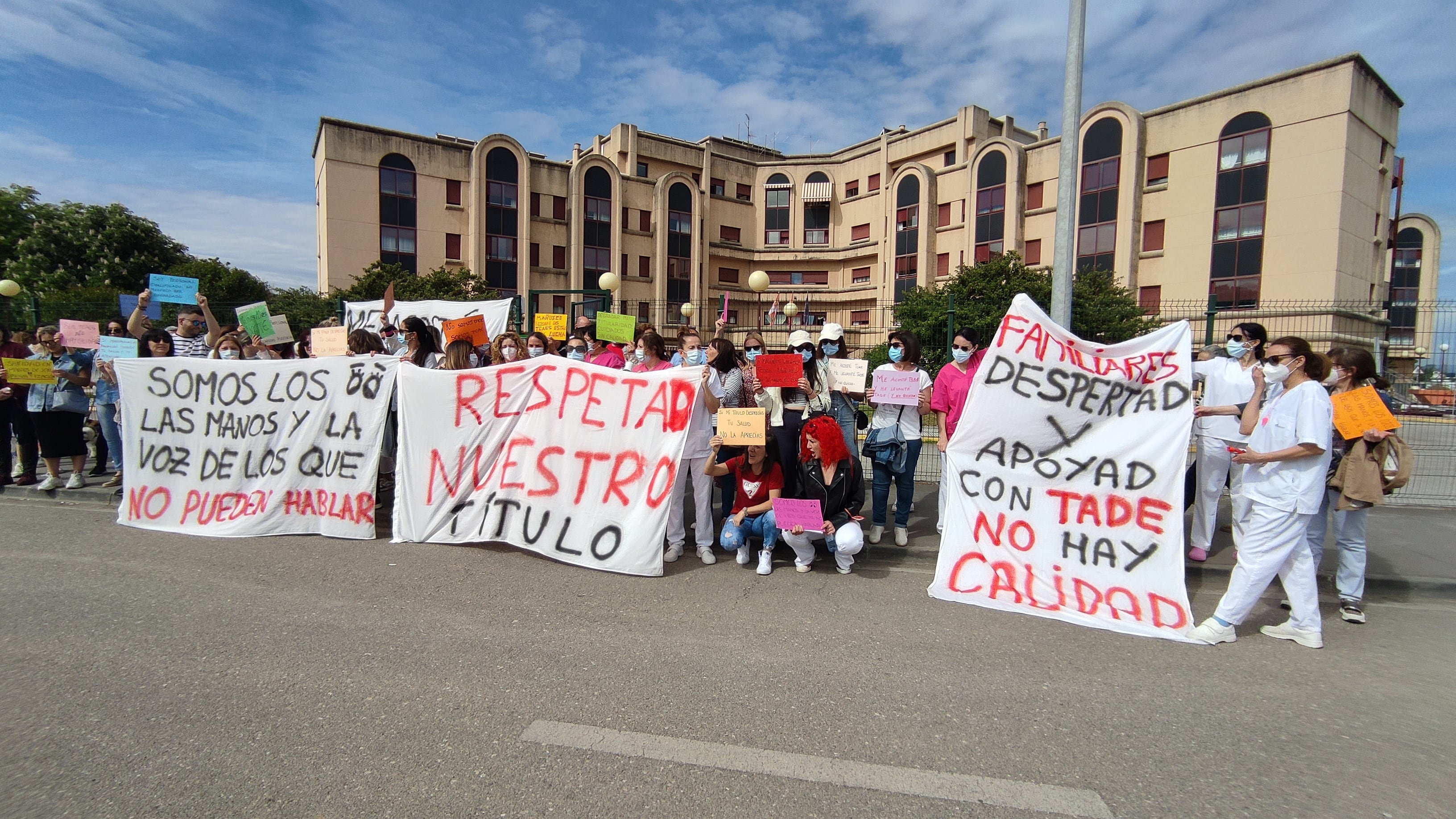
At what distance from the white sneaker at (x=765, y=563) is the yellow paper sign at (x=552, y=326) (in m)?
4.88

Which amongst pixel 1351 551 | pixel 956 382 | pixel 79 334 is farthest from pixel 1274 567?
pixel 79 334

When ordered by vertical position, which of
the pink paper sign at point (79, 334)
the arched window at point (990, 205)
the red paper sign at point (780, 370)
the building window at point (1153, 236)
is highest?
the arched window at point (990, 205)

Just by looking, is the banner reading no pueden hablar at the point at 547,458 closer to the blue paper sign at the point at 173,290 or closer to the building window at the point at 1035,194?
the blue paper sign at the point at 173,290

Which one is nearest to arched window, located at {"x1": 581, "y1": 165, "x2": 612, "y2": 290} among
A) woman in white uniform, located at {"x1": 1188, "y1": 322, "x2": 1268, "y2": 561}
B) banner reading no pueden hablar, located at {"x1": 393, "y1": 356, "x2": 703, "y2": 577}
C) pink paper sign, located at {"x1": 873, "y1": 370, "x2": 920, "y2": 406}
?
banner reading no pueden hablar, located at {"x1": 393, "y1": 356, "x2": 703, "y2": 577}

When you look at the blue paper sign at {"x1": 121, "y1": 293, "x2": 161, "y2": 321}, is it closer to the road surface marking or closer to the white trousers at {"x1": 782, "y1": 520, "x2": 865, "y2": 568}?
the white trousers at {"x1": 782, "y1": 520, "x2": 865, "y2": 568}

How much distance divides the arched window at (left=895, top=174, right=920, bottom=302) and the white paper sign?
118ft

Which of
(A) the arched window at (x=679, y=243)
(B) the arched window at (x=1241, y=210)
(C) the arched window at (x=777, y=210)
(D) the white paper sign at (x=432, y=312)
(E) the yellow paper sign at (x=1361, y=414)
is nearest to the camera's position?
(E) the yellow paper sign at (x=1361, y=414)

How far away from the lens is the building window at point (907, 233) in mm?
43562

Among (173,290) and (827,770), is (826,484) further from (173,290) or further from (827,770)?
(173,290)

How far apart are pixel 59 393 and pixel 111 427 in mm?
612

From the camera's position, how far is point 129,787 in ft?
8.45

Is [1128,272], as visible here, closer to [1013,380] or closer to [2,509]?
[1013,380]

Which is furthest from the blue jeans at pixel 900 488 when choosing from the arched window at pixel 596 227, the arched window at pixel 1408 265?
the arched window at pixel 1408 265

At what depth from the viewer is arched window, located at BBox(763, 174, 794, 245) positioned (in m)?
51.3
